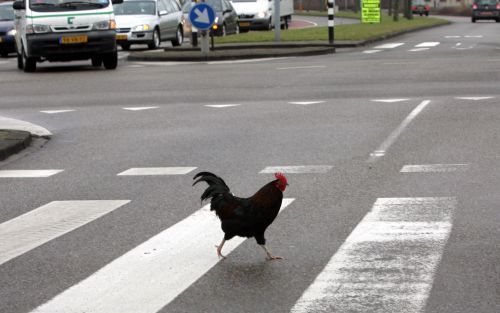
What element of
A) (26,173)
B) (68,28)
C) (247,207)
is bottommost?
(68,28)

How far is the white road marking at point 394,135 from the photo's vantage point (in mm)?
12008

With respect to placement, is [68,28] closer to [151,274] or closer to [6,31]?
[6,31]

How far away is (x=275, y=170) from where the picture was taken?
1114 centimetres

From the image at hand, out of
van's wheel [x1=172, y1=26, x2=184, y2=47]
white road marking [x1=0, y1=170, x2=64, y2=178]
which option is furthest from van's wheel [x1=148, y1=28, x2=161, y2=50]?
white road marking [x1=0, y1=170, x2=64, y2=178]

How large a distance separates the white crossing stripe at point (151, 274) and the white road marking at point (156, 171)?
8.91 feet

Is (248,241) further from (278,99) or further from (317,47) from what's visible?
(317,47)

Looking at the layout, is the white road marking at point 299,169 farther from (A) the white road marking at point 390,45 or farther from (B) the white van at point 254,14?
(B) the white van at point 254,14

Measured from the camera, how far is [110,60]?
1098 inches

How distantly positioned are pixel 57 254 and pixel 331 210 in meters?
2.27

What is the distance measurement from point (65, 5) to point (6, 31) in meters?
9.78

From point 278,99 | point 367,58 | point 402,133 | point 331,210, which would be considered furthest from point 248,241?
point 367,58

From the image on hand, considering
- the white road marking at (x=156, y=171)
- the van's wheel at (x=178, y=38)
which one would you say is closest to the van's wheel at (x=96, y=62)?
the van's wheel at (x=178, y=38)

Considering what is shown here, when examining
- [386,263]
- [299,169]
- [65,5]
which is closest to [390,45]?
[65,5]

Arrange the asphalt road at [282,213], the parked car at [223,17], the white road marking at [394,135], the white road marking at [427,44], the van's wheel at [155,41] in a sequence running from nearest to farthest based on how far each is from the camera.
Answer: the asphalt road at [282,213]
the white road marking at [394,135]
the white road marking at [427,44]
the van's wheel at [155,41]
the parked car at [223,17]
